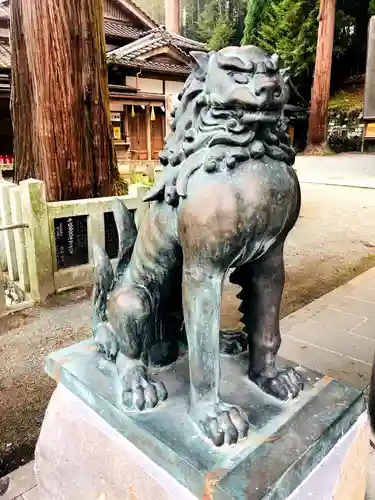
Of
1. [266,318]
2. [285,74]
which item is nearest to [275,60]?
[285,74]

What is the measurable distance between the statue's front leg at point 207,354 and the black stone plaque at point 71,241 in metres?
3.08

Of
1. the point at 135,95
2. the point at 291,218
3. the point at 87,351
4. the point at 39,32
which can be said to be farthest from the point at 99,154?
the point at 135,95

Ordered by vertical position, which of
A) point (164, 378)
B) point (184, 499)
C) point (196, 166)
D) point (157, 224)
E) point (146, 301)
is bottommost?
point (184, 499)

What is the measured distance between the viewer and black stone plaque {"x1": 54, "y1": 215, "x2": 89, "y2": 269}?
4.02 meters

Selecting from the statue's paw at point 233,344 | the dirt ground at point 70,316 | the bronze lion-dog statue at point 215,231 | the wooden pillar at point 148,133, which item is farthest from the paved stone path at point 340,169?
the bronze lion-dog statue at point 215,231

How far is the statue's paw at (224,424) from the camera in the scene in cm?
113

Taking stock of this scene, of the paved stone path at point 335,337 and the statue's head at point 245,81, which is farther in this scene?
the paved stone path at point 335,337

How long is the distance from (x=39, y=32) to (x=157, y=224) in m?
3.92

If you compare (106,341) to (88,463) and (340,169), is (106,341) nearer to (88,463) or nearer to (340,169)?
(88,463)

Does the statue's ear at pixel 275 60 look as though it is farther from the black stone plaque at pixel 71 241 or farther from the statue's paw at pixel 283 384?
the black stone plaque at pixel 71 241

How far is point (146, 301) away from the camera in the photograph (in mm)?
1308

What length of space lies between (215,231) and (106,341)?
2.24 ft

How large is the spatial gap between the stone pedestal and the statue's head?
840mm

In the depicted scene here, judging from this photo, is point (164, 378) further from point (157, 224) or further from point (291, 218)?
point (291, 218)
